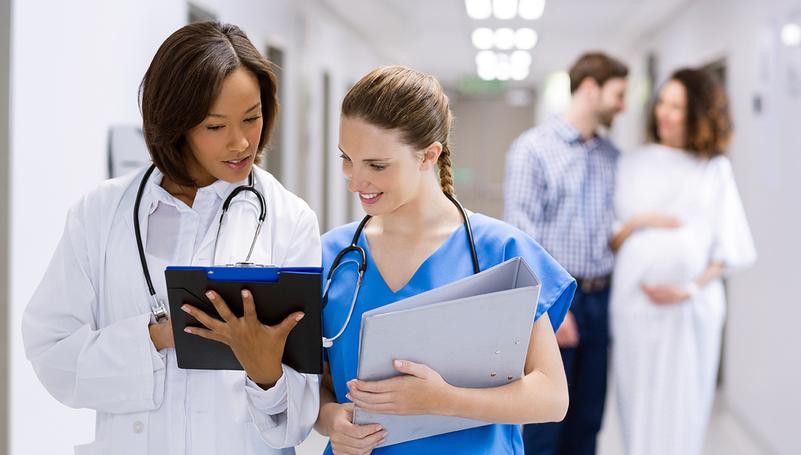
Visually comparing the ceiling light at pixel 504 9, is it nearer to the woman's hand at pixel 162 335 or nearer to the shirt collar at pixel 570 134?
the shirt collar at pixel 570 134

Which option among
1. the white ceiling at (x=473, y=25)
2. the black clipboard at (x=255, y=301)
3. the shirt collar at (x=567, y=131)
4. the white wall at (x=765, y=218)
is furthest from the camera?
the white ceiling at (x=473, y=25)

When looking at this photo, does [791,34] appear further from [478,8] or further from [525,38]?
[525,38]

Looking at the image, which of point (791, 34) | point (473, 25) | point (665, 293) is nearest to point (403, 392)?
point (665, 293)

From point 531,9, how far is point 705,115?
4059 mm

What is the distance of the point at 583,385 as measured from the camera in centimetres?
315

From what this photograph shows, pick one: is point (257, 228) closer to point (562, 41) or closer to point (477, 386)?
point (477, 386)

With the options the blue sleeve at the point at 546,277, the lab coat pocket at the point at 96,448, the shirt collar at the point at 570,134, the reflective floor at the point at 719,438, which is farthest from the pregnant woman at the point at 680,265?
the lab coat pocket at the point at 96,448

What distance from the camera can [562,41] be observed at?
354 inches

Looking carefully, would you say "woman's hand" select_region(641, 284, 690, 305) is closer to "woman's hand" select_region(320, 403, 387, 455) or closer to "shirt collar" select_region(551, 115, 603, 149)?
"shirt collar" select_region(551, 115, 603, 149)

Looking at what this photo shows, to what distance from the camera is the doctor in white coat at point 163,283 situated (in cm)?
133

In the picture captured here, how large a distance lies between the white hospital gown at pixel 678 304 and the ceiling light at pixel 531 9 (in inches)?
146

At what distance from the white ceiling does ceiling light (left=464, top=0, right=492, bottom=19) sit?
0.07 meters

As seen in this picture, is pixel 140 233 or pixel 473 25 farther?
pixel 473 25

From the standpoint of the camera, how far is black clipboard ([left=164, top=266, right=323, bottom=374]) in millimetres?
1208
